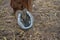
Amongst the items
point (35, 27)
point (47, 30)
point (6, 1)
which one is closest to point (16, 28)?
point (35, 27)

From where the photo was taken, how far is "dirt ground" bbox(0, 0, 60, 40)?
247 centimetres

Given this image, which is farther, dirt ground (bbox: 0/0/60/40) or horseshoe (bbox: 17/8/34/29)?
dirt ground (bbox: 0/0/60/40)

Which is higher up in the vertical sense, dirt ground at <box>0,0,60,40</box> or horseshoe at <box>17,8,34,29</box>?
horseshoe at <box>17,8,34,29</box>

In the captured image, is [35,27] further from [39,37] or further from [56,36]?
[56,36]

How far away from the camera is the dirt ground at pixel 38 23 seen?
2475 mm

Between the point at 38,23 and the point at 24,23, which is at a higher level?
the point at 24,23

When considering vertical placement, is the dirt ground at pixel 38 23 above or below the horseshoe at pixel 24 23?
below

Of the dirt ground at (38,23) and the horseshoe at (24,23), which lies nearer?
the horseshoe at (24,23)

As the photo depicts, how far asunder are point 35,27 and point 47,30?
191mm

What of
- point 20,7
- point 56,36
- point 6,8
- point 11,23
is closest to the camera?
point 20,7

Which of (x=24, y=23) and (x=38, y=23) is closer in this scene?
(x=24, y=23)

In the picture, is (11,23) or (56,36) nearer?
(56,36)

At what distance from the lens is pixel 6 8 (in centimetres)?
304

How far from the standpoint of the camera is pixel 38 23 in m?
2.68
